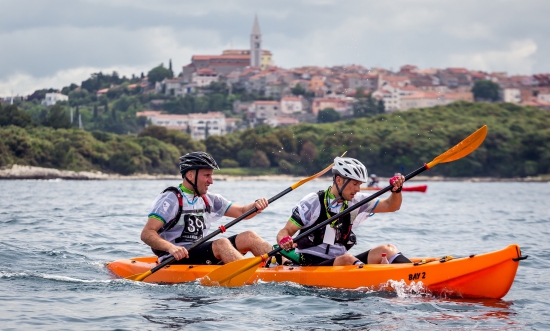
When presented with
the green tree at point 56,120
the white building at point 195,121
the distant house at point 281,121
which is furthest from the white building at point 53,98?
the green tree at point 56,120

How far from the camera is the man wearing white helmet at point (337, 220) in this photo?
10.5 meters

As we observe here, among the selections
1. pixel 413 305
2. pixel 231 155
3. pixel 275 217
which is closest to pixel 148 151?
pixel 231 155

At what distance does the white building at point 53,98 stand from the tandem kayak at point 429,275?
137920mm

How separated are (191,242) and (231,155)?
313 feet

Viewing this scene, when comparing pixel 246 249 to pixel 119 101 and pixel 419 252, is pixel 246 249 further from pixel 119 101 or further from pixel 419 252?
pixel 119 101

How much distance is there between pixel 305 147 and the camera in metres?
105

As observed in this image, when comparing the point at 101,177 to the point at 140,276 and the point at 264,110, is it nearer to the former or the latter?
the point at 140,276

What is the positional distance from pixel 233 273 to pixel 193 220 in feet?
2.89

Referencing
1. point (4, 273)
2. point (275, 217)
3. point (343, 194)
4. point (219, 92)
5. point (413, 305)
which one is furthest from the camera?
point (219, 92)

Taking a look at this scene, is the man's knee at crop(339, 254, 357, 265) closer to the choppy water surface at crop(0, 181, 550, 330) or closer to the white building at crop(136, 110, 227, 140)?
the choppy water surface at crop(0, 181, 550, 330)

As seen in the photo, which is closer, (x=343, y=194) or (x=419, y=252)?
(x=343, y=194)

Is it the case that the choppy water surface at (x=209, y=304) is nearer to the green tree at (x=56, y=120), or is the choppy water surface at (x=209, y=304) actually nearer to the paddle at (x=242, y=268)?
the paddle at (x=242, y=268)

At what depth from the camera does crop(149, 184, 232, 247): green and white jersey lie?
10.6m

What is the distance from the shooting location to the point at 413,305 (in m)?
9.88
